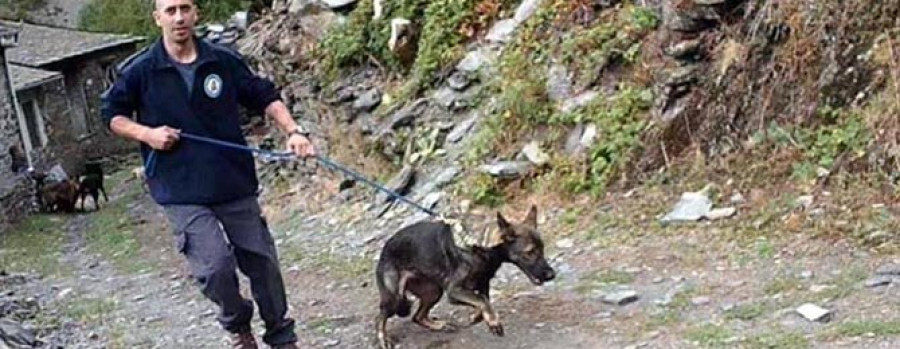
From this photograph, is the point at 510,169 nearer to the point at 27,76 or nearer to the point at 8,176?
the point at 8,176

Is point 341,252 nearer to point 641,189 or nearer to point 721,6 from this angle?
point 641,189

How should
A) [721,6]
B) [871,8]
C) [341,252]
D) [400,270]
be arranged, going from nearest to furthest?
1. [400,270]
2. [871,8]
3. [721,6]
4. [341,252]

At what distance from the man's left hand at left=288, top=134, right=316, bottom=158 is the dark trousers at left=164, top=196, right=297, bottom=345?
15.3 inches

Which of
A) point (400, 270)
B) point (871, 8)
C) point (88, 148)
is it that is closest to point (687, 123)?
point (871, 8)

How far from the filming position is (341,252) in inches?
445

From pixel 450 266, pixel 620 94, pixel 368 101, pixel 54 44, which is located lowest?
pixel 54 44

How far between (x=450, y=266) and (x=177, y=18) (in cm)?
184

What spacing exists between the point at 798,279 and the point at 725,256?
0.75 metres

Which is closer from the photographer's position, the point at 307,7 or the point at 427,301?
the point at 427,301

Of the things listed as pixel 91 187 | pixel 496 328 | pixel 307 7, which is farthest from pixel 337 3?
pixel 91 187

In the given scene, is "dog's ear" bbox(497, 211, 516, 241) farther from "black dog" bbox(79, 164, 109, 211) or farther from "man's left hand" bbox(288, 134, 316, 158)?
"black dog" bbox(79, 164, 109, 211)

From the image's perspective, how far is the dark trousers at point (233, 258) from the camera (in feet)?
21.6

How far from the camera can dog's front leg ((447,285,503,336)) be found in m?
7.26

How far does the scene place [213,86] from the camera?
260 inches
